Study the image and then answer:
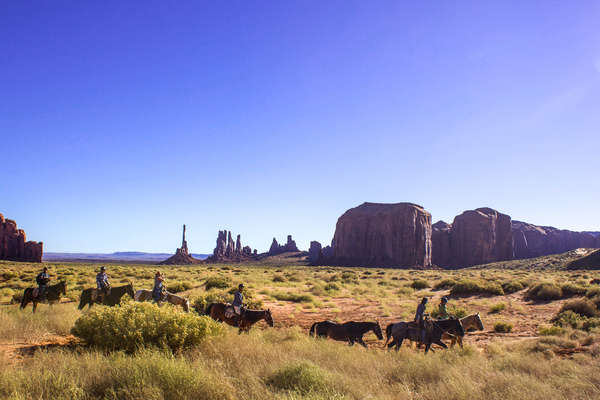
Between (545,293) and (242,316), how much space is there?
2015 centimetres

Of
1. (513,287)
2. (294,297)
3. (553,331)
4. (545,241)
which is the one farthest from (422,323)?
(545,241)

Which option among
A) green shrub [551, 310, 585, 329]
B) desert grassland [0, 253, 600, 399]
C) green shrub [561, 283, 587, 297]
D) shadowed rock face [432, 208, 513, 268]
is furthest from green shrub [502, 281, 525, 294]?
shadowed rock face [432, 208, 513, 268]

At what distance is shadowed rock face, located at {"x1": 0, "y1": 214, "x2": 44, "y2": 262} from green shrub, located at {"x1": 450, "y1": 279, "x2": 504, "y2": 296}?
98.5 metres

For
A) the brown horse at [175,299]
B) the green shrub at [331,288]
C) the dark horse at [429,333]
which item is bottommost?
the green shrub at [331,288]

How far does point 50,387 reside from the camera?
5.54m

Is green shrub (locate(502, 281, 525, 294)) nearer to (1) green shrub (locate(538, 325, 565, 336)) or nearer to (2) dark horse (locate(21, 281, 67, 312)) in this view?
(1) green shrub (locate(538, 325, 565, 336))

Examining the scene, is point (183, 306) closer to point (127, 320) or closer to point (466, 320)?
point (127, 320)

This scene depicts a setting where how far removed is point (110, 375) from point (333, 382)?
3.78m

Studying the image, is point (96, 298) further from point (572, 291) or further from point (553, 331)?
point (572, 291)

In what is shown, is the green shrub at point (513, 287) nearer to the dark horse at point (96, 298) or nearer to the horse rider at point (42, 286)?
the dark horse at point (96, 298)

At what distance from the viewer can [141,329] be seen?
7.78m

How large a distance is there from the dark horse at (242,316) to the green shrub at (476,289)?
19.1 m

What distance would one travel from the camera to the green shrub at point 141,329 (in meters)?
7.73

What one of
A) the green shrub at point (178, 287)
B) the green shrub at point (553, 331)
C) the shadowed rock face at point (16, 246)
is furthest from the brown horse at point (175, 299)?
the shadowed rock face at point (16, 246)
